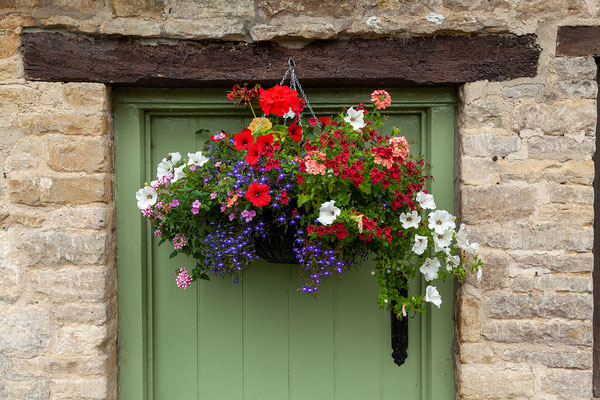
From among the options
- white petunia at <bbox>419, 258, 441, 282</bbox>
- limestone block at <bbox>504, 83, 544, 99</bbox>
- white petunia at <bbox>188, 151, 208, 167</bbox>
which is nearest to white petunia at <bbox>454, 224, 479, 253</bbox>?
white petunia at <bbox>419, 258, 441, 282</bbox>

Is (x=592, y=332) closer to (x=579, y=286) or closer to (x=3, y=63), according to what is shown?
(x=579, y=286)

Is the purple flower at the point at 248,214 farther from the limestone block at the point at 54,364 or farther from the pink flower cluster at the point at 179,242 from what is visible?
the limestone block at the point at 54,364

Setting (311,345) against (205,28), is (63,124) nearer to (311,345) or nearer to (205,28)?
(205,28)

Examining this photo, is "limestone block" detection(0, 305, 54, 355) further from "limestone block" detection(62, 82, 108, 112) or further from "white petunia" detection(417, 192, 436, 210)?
"white petunia" detection(417, 192, 436, 210)

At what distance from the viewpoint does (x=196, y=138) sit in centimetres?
246

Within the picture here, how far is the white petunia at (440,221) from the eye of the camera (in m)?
2.04

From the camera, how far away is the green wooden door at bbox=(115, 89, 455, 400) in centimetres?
245

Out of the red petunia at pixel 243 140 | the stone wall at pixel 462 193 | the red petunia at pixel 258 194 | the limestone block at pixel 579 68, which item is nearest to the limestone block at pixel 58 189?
the stone wall at pixel 462 193

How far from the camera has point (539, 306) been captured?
223cm

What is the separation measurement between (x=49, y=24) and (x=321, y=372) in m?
2.03

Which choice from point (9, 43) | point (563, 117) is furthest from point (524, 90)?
point (9, 43)

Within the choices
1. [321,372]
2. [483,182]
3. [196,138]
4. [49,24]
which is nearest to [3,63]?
[49,24]

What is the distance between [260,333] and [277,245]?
2.00 ft

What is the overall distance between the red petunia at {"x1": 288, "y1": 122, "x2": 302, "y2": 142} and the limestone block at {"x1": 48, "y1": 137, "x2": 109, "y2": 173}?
86 centimetres
